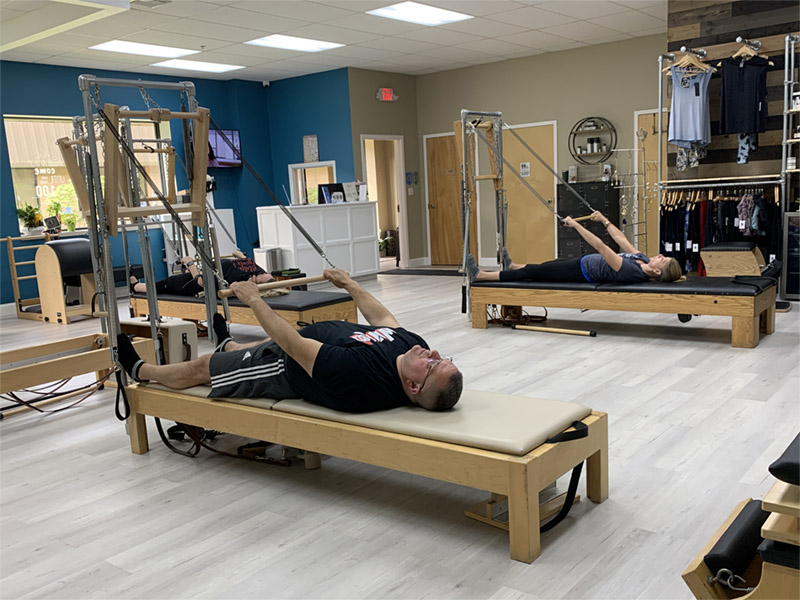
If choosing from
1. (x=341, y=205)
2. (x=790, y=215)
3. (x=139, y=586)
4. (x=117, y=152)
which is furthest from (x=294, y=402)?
(x=341, y=205)

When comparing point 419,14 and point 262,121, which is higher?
point 419,14

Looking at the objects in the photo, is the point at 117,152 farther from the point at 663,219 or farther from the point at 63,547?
the point at 663,219

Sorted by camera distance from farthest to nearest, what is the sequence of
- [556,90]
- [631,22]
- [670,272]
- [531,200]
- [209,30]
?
1. [531,200]
2. [556,90]
3. [631,22]
4. [209,30]
5. [670,272]

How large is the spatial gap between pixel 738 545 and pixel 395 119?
1003 cm

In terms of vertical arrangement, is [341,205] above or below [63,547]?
above

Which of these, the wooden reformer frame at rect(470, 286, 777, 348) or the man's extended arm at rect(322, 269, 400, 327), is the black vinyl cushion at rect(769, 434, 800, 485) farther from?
the wooden reformer frame at rect(470, 286, 777, 348)

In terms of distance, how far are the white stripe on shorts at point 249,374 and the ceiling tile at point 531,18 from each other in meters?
5.76

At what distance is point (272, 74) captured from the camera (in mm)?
10641

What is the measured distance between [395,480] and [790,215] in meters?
5.35

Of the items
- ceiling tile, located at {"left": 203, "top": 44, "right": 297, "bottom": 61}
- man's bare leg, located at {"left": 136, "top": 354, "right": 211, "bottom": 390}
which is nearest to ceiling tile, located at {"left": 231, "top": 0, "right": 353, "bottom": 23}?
ceiling tile, located at {"left": 203, "top": 44, "right": 297, "bottom": 61}

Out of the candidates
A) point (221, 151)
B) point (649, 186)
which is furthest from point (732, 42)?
point (221, 151)

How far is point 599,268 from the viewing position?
5543 millimetres

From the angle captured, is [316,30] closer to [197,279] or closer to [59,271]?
[197,279]

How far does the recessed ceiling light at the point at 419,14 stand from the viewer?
23.2 ft
